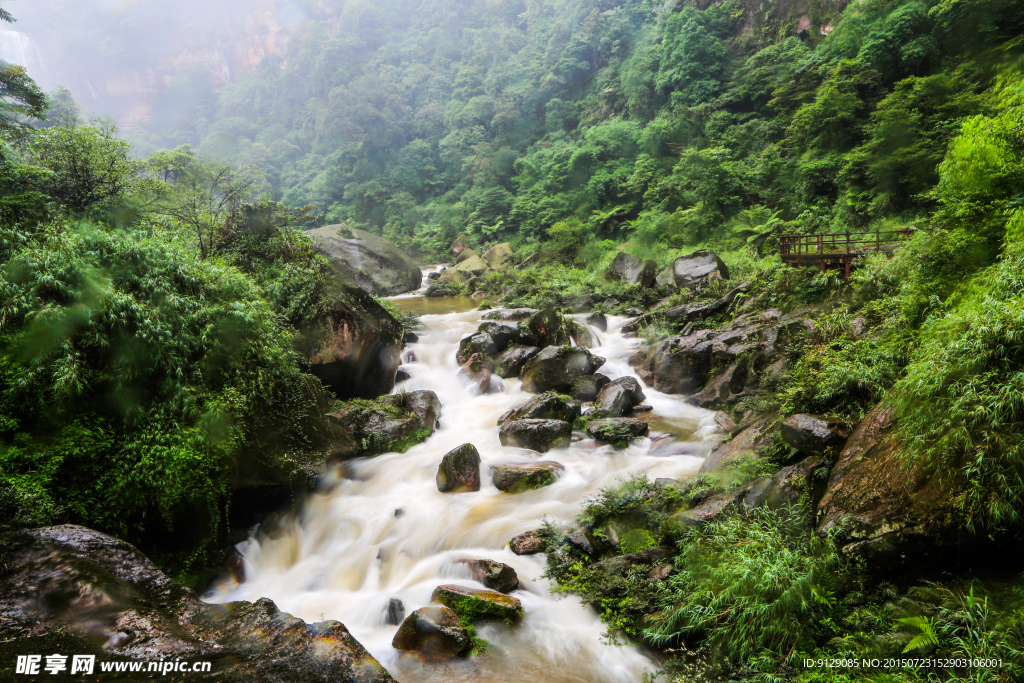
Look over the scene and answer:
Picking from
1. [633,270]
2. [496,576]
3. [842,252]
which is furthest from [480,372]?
[842,252]

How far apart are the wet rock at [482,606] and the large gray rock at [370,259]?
18.9m

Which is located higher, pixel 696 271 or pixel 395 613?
pixel 696 271

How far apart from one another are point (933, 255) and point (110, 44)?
113 meters

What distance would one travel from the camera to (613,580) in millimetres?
5418

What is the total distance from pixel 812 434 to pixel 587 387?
575 cm

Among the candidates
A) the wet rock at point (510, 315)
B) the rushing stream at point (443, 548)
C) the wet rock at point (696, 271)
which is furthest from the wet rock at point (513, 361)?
the wet rock at point (696, 271)

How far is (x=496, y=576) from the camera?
5.77 meters

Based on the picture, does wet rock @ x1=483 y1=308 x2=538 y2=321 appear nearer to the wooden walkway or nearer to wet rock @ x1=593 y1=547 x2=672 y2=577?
the wooden walkway

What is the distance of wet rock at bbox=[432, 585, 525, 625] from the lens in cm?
526

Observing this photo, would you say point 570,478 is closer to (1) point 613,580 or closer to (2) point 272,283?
(1) point 613,580

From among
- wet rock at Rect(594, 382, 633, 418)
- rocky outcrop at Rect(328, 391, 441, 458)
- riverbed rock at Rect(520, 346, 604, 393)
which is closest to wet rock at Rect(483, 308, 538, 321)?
riverbed rock at Rect(520, 346, 604, 393)

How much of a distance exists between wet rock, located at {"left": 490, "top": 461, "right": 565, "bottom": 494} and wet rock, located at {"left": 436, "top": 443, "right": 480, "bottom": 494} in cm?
35

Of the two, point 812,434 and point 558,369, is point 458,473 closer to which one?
point 558,369

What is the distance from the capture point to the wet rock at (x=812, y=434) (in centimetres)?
571
